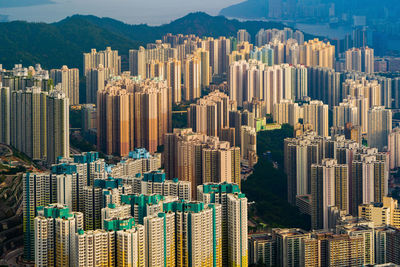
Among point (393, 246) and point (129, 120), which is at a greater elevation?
point (129, 120)

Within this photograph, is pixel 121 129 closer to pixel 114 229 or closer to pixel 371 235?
pixel 371 235

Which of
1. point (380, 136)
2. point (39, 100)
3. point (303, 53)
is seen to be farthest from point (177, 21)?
point (39, 100)

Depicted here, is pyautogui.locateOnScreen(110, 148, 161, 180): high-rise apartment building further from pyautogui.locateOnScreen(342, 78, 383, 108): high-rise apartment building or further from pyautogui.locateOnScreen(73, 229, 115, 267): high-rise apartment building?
pyautogui.locateOnScreen(342, 78, 383, 108): high-rise apartment building

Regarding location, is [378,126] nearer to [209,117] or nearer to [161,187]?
[209,117]

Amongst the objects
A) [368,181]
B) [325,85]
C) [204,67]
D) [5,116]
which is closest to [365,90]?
[325,85]

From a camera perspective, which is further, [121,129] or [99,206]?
[121,129]

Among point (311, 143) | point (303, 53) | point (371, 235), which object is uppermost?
point (303, 53)
